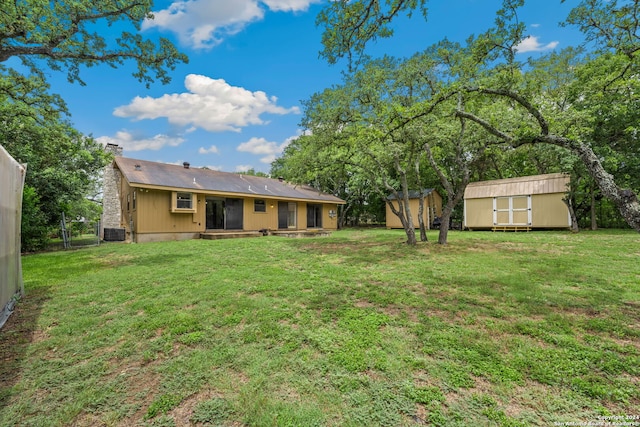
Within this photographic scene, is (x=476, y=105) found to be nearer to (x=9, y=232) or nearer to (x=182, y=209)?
(x=9, y=232)

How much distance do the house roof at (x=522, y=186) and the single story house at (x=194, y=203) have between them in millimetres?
9406

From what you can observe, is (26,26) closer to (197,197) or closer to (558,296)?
(197,197)

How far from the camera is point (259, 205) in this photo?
48.6 ft

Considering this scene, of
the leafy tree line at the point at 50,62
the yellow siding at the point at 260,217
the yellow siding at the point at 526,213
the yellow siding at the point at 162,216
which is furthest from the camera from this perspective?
the yellow siding at the point at 260,217

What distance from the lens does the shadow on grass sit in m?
2.13

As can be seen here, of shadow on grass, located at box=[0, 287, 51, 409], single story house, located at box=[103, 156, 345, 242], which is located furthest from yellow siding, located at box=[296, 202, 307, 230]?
shadow on grass, located at box=[0, 287, 51, 409]

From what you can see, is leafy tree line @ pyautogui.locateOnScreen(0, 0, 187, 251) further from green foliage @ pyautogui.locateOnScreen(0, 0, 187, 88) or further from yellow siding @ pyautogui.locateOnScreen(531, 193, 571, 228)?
yellow siding @ pyautogui.locateOnScreen(531, 193, 571, 228)

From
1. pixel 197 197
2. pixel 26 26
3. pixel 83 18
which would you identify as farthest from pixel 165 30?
pixel 197 197

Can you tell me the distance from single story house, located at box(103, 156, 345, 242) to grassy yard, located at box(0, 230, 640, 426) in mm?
6885

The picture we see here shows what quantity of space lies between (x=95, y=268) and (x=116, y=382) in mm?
5317

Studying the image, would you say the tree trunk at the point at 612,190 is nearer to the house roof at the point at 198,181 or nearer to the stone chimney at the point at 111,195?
the house roof at the point at 198,181

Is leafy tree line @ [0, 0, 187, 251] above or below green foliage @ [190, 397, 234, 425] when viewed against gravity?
above

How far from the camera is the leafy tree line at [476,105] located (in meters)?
3.52

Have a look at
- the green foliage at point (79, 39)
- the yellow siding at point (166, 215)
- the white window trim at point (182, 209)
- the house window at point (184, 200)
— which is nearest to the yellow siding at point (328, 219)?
the yellow siding at point (166, 215)
